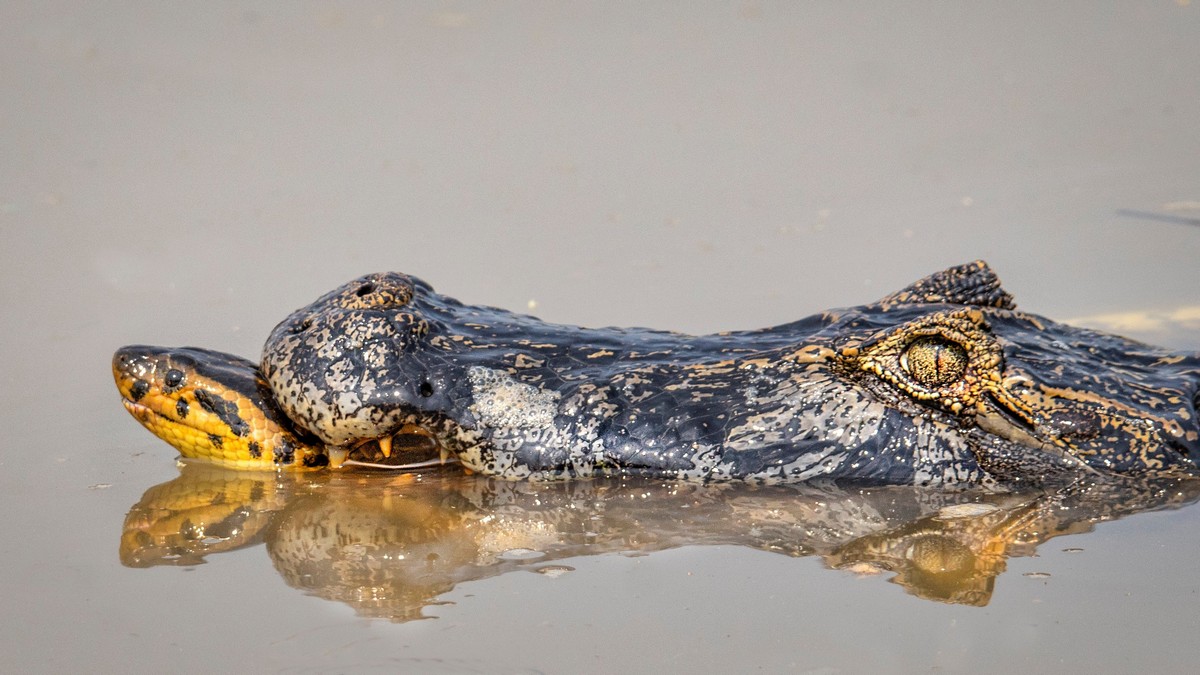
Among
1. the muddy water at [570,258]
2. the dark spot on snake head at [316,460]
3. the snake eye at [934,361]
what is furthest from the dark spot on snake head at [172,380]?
the snake eye at [934,361]

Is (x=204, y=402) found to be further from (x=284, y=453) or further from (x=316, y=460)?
(x=316, y=460)

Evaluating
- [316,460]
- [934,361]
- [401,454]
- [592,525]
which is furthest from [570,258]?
[934,361]

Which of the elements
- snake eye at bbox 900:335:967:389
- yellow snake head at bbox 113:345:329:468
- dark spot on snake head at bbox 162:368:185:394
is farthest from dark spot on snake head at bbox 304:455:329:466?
snake eye at bbox 900:335:967:389

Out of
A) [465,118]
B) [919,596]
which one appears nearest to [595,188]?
[465,118]

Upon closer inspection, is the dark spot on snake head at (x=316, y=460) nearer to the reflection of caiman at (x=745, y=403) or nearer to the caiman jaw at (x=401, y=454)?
the caiman jaw at (x=401, y=454)

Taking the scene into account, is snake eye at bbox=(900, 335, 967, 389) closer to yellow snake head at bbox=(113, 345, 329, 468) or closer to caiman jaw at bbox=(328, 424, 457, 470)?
caiman jaw at bbox=(328, 424, 457, 470)

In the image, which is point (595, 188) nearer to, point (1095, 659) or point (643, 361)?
point (643, 361)
